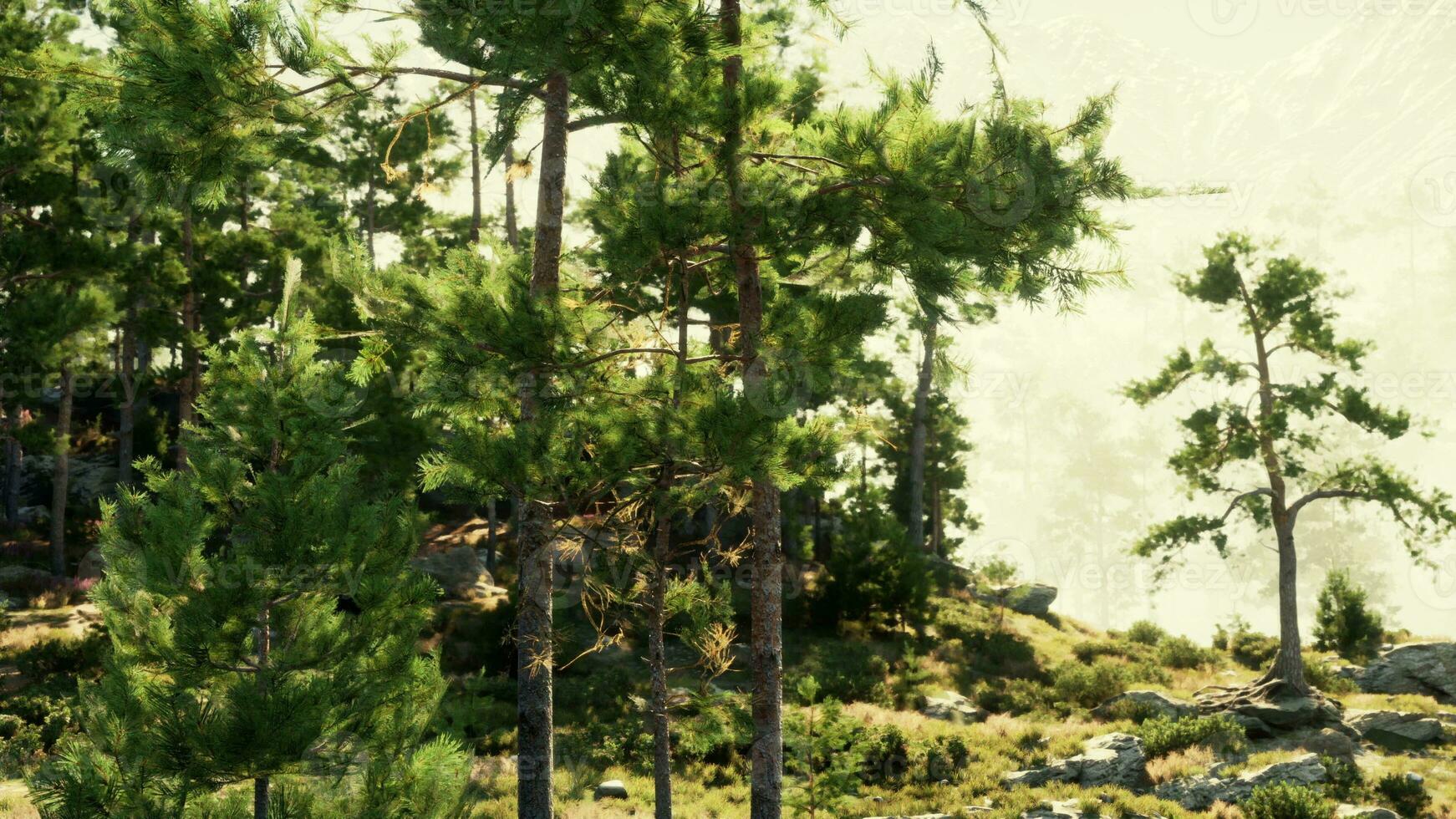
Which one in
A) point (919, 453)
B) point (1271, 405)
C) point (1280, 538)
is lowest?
point (1280, 538)

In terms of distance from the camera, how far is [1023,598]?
30.2m

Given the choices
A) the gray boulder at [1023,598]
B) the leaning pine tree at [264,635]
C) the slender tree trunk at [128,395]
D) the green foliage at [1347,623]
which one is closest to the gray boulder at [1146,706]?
the green foliage at [1347,623]

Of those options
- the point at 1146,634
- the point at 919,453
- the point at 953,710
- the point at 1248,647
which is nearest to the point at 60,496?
the point at 953,710

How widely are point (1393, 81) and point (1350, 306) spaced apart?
233 ft

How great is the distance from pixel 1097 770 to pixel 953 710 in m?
4.30

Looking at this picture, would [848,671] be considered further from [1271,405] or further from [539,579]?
[539,579]

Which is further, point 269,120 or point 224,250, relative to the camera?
point 224,250

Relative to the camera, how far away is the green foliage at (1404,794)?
13.7 metres

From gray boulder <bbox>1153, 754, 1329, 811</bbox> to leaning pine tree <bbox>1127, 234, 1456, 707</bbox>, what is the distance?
17.0 ft

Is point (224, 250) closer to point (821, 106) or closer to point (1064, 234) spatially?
point (821, 106)

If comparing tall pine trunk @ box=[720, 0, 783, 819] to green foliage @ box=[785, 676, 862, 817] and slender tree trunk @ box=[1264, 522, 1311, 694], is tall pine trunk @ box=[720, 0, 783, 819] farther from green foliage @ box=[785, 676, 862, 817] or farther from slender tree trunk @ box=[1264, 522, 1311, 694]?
slender tree trunk @ box=[1264, 522, 1311, 694]

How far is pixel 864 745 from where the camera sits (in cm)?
→ 976

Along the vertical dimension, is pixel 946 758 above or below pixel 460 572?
below

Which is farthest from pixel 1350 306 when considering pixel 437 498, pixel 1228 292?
pixel 437 498
